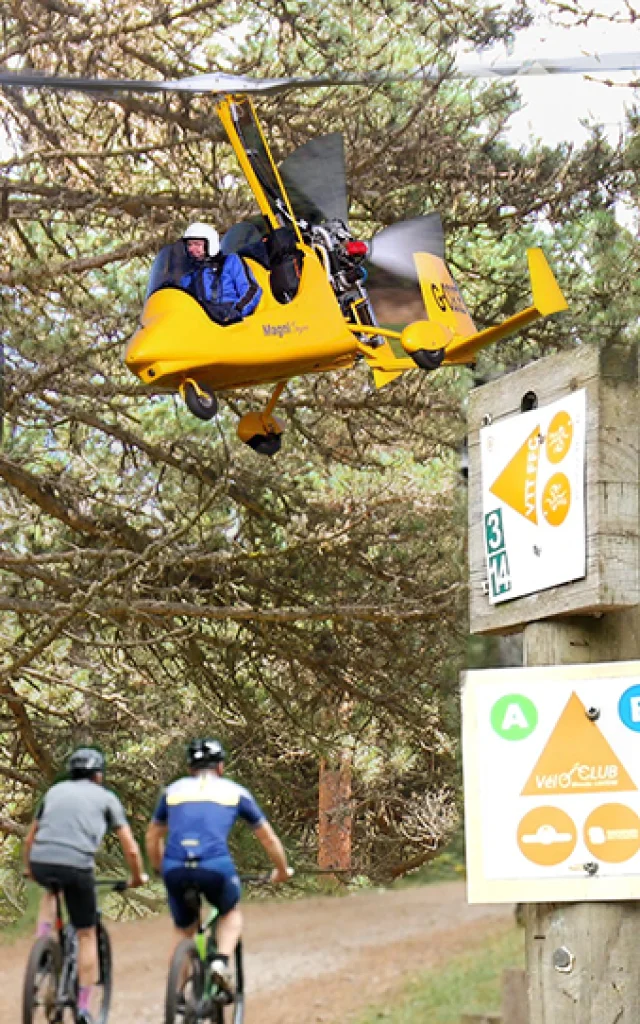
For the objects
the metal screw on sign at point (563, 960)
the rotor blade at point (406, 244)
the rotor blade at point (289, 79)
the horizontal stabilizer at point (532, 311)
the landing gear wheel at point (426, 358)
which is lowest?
the metal screw on sign at point (563, 960)

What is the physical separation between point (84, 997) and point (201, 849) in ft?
0.68

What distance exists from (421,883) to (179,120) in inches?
58.2

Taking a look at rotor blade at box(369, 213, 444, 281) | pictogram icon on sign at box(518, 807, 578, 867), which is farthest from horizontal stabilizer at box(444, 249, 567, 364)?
pictogram icon on sign at box(518, 807, 578, 867)

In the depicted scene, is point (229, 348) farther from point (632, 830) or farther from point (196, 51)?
point (196, 51)

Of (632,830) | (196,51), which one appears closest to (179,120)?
(196,51)

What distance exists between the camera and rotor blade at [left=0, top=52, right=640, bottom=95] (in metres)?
2.23

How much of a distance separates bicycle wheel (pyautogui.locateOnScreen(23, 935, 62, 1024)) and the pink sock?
0.07 ft

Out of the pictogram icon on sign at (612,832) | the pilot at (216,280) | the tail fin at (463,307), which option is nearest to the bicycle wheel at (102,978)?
the pictogram icon on sign at (612,832)

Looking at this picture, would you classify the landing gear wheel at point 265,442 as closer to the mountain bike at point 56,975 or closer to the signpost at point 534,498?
the signpost at point 534,498

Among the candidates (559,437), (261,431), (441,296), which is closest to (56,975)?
(559,437)

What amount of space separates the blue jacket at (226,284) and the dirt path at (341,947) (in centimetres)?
75

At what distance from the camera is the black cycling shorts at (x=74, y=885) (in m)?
1.61

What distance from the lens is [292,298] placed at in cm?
212

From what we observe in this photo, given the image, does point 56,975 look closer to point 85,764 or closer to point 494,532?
point 85,764
